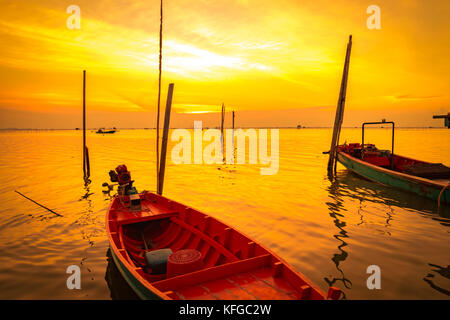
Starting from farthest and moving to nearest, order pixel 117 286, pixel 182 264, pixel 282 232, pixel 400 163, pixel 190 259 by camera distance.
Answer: pixel 400 163
pixel 282 232
pixel 117 286
pixel 190 259
pixel 182 264

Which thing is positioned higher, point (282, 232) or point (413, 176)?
point (413, 176)

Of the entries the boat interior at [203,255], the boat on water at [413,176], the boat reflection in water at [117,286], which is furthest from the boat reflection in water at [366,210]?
the boat reflection in water at [117,286]

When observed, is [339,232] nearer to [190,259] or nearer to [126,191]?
[190,259]

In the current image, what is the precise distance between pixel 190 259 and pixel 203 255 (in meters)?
1.56

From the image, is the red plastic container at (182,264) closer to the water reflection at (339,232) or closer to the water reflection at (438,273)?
the water reflection at (339,232)

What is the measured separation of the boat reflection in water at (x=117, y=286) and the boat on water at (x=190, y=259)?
630 mm

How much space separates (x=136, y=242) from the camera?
8.16m

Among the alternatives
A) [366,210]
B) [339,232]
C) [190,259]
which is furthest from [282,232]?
[190,259]

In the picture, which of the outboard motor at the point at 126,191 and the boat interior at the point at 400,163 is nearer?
the outboard motor at the point at 126,191

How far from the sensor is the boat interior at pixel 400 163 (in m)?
13.9

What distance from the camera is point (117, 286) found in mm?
6727

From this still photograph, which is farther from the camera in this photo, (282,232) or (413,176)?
(413,176)
